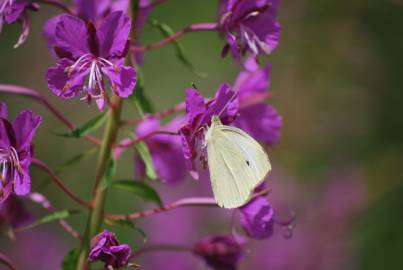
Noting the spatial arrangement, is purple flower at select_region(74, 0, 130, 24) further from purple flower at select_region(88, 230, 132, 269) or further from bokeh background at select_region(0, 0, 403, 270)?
bokeh background at select_region(0, 0, 403, 270)

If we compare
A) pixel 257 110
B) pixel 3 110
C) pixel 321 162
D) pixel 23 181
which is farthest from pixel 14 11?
pixel 321 162

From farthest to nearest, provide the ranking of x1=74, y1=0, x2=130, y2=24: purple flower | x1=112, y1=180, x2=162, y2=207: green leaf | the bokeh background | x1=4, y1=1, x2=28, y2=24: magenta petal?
the bokeh background < x1=74, y1=0, x2=130, y2=24: purple flower < x1=112, y1=180, x2=162, y2=207: green leaf < x1=4, y1=1, x2=28, y2=24: magenta petal

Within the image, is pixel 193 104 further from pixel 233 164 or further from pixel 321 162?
pixel 321 162

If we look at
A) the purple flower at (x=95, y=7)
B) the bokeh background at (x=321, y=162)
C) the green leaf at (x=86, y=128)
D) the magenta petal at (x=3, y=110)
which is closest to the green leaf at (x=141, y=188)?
the green leaf at (x=86, y=128)

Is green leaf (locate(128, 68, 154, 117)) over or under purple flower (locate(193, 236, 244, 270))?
over

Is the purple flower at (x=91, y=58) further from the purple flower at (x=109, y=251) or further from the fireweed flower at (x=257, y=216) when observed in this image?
the fireweed flower at (x=257, y=216)

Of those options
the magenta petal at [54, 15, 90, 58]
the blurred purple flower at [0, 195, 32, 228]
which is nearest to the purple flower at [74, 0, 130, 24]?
the magenta petal at [54, 15, 90, 58]

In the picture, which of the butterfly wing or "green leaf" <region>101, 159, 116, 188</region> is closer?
the butterfly wing
